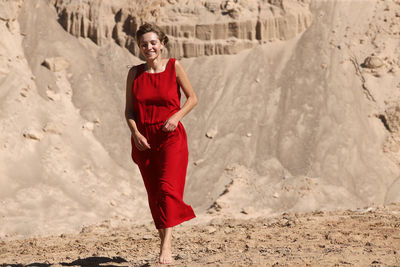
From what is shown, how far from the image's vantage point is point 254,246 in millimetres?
5664

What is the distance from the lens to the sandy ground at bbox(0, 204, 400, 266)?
14.8ft

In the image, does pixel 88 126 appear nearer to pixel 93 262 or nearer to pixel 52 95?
pixel 52 95

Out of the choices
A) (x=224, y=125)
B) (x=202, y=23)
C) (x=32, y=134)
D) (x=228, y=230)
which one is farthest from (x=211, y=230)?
(x=202, y=23)

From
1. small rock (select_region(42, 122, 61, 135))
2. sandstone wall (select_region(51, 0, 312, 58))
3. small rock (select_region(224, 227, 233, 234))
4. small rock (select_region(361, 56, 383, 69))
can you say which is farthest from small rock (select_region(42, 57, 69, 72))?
small rock (select_region(224, 227, 233, 234))

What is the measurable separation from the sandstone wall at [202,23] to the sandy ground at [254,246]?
8200mm

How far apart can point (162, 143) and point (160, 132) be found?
0.09 meters

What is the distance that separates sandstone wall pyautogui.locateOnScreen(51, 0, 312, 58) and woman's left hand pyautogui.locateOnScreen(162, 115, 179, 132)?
11765 mm

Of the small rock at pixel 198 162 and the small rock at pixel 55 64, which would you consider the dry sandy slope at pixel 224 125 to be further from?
the small rock at pixel 55 64

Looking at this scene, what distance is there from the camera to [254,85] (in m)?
14.9

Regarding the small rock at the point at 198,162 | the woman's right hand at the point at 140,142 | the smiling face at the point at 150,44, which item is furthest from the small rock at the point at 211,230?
the small rock at the point at 198,162

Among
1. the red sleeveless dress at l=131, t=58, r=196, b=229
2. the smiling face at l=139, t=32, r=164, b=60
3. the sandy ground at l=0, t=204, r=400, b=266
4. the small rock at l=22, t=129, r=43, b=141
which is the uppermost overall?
the smiling face at l=139, t=32, r=164, b=60

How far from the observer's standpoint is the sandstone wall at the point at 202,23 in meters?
15.8

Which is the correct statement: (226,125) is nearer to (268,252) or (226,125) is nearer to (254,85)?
(254,85)

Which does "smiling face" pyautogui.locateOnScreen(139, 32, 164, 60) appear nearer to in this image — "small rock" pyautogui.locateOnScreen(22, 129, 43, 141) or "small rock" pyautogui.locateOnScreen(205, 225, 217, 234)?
"small rock" pyautogui.locateOnScreen(205, 225, 217, 234)
